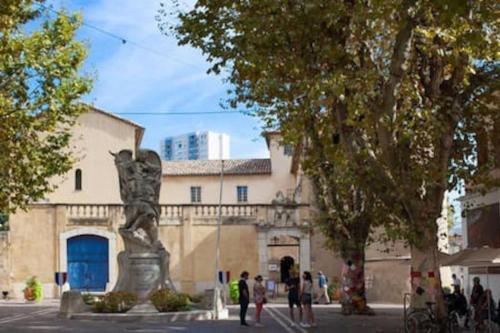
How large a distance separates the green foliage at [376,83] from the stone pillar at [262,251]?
21.4 meters

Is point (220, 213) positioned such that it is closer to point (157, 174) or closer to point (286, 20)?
point (157, 174)

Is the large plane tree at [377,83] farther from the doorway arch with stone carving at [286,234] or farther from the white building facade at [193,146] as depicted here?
the white building facade at [193,146]

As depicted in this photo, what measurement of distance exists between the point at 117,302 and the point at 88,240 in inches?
715

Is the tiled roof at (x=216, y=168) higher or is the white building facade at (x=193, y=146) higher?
the white building facade at (x=193, y=146)

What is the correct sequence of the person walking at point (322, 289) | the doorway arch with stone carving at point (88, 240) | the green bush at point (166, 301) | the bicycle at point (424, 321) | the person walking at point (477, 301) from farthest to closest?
1. the doorway arch with stone carving at point (88, 240)
2. the person walking at point (322, 289)
3. the green bush at point (166, 301)
4. the person walking at point (477, 301)
5. the bicycle at point (424, 321)

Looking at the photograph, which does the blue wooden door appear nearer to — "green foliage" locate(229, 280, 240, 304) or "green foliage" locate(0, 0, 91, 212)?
"green foliage" locate(229, 280, 240, 304)

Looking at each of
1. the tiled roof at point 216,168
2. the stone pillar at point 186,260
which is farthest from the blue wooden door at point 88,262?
the tiled roof at point 216,168

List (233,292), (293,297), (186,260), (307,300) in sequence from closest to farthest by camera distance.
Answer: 1. (307,300)
2. (293,297)
3. (233,292)
4. (186,260)

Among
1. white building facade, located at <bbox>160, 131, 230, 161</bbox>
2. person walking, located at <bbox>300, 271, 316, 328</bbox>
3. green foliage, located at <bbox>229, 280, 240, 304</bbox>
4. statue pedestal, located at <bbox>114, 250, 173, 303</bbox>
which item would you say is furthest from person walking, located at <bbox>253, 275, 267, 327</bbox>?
white building facade, located at <bbox>160, 131, 230, 161</bbox>

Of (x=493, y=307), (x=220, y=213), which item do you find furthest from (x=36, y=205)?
(x=493, y=307)

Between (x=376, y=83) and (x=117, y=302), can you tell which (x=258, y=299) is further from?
(x=376, y=83)

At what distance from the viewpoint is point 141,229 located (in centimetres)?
2750

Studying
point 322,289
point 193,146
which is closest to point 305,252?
point 322,289

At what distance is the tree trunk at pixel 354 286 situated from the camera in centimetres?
2922
